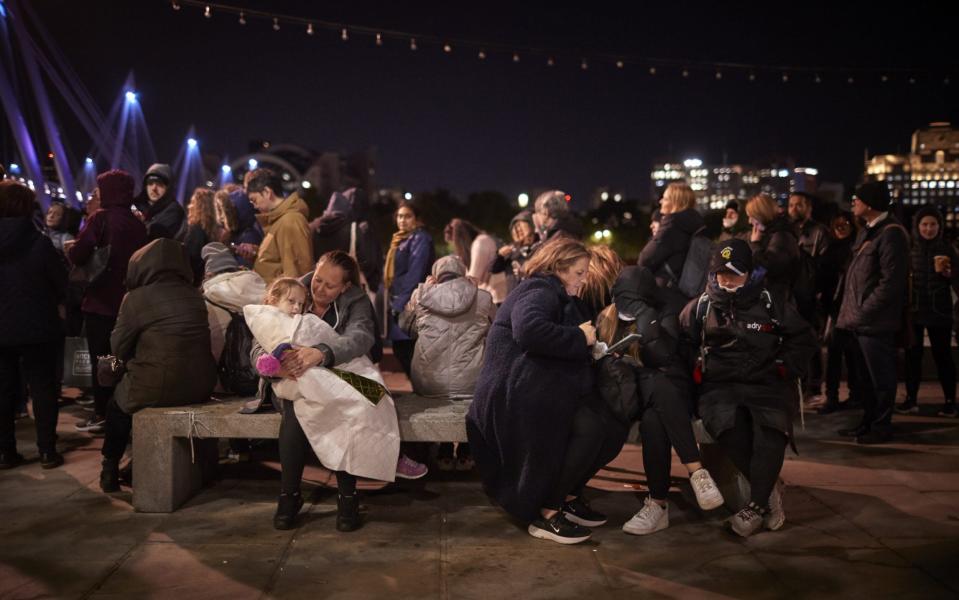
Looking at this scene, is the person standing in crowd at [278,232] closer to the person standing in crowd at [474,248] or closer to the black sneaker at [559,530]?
the person standing in crowd at [474,248]

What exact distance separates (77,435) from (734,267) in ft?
17.1

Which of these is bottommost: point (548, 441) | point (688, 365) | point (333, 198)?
point (548, 441)

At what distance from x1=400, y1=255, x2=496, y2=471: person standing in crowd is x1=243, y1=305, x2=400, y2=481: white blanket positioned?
0.67 meters

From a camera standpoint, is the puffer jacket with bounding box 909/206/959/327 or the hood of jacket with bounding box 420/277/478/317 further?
the puffer jacket with bounding box 909/206/959/327

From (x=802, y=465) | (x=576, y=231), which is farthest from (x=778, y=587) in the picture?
(x=576, y=231)

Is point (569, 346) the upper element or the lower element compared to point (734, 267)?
lower

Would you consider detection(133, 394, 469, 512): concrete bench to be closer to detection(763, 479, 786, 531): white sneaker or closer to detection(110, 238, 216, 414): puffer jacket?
detection(110, 238, 216, 414): puffer jacket

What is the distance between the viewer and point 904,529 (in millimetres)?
4816

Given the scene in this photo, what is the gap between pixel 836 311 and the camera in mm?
8391

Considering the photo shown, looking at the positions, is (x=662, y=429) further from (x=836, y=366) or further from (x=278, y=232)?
(x=836, y=366)

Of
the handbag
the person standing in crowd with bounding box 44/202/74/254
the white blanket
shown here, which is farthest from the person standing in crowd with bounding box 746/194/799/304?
the person standing in crowd with bounding box 44/202/74/254

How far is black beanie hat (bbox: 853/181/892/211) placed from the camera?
7.07 m

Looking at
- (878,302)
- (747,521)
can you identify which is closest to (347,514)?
(747,521)

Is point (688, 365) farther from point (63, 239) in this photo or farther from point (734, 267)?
point (63, 239)
